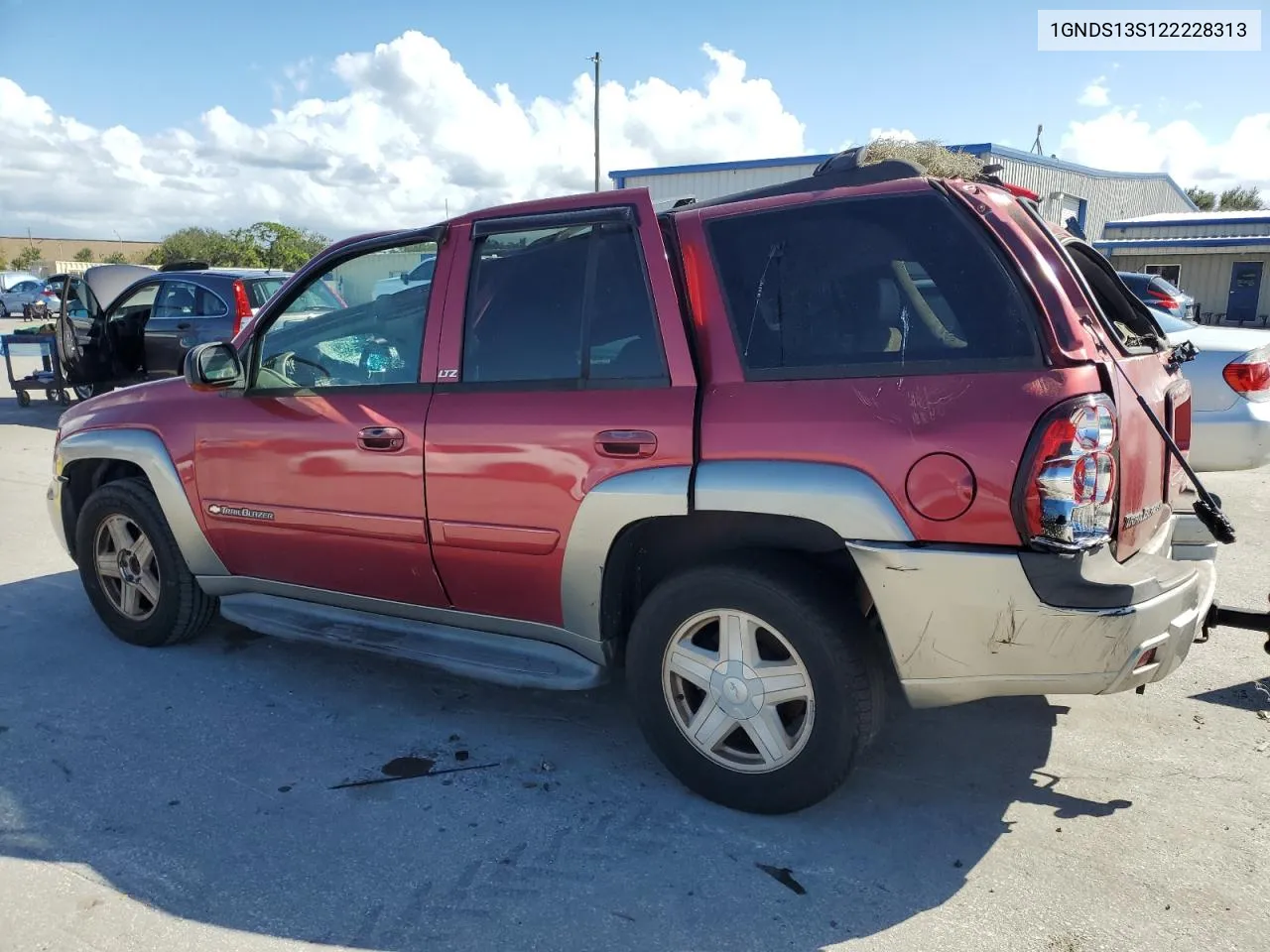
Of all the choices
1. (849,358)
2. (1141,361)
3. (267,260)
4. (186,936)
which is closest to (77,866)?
(186,936)

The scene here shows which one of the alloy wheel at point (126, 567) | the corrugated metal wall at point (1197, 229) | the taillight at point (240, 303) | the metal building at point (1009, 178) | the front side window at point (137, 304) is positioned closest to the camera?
the alloy wheel at point (126, 567)

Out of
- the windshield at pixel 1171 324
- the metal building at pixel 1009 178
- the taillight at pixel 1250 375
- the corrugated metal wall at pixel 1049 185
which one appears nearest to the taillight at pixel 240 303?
the windshield at pixel 1171 324

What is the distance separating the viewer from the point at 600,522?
10.1 ft

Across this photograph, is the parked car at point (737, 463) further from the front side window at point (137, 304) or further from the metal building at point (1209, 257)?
the metal building at point (1209, 257)

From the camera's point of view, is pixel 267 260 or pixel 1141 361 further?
pixel 267 260

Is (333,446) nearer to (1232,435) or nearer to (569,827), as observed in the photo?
(569,827)

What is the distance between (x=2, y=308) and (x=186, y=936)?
147 feet

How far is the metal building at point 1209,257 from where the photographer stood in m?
31.4

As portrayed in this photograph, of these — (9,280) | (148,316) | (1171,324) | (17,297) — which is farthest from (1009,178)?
(9,280)

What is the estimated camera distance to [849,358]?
279cm

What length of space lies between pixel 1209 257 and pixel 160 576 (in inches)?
1449

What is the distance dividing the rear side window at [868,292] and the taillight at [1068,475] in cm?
21

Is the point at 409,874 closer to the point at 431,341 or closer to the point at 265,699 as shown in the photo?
the point at 265,699

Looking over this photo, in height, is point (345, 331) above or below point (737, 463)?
above
